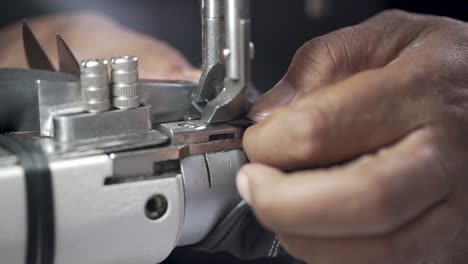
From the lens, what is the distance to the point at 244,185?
0.48 m

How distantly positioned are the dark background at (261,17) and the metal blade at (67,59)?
57 cm

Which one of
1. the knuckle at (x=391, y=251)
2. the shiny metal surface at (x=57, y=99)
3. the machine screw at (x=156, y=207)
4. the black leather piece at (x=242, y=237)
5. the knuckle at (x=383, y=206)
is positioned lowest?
the black leather piece at (x=242, y=237)

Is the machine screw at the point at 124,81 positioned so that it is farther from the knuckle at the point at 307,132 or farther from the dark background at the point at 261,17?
the dark background at the point at 261,17

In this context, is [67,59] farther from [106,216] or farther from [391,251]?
[391,251]

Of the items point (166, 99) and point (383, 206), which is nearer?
point (383, 206)

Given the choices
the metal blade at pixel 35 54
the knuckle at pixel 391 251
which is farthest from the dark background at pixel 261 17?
the knuckle at pixel 391 251

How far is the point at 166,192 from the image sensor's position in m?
0.49

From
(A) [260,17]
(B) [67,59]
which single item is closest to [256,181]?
(B) [67,59]

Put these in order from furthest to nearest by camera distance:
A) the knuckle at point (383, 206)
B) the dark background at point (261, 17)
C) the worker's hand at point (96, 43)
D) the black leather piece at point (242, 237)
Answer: the dark background at point (261, 17), the worker's hand at point (96, 43), the black leather piece at point (242, 237), the knuckle at point (383, 206)

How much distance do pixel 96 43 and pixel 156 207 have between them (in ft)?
2.27

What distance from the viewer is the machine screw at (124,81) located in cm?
50

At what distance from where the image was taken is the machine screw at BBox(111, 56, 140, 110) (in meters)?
0.50

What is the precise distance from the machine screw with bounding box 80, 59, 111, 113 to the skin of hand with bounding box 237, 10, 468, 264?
0.39ft

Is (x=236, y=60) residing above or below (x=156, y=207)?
above
